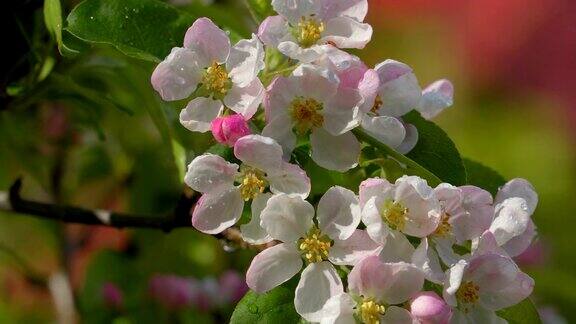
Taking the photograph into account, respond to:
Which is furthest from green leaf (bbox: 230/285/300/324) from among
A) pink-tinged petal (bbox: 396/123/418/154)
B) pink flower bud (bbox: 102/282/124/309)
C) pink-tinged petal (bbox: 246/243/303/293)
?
pink flower bud (bbox: 102/282/124/309)

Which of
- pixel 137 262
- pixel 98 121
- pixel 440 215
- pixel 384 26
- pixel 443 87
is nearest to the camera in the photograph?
pixel 440 215

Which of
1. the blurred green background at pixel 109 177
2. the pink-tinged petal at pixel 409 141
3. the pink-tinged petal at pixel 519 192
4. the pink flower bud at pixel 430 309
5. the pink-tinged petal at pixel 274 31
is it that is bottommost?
the blurred green background at pixel 109 177

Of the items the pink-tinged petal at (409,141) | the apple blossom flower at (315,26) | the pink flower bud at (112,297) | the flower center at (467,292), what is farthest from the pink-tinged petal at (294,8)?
the pink flower bud at (112,297)

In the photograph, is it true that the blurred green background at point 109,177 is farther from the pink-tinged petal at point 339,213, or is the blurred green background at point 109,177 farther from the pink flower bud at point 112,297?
the pink-tinged petal at point 339,213

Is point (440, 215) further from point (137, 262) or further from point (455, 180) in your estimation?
point (137, 262)

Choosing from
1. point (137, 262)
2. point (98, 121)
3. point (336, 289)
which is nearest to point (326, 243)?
point (336, 289)
